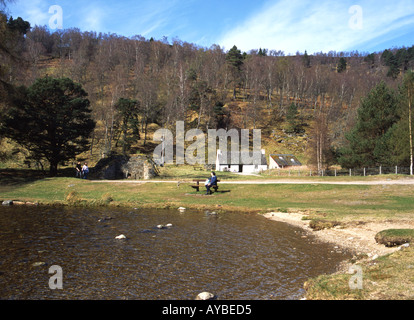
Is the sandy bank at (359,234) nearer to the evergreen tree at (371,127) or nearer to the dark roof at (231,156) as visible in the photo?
the evergreen tree at (371,127)

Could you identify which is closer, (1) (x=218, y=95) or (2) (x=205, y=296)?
(2) (x=205, y=296)

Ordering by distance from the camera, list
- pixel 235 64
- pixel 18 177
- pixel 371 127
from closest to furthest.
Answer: pixel 18 177, pixel 371 127, pixel 235 64

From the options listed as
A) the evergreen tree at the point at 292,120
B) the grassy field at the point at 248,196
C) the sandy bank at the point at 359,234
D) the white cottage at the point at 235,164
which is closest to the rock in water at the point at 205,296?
the sandy bank at the point at 359,234

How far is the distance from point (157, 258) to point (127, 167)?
34.5 metres

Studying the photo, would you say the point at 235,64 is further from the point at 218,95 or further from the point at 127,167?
the point at 127,167

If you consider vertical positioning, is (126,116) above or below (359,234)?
above

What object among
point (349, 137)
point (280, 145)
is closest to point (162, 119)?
point (280, 145)

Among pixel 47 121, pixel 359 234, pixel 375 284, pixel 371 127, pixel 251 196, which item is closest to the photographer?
pixel 375 284

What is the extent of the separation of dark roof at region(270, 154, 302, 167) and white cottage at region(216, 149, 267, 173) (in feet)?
11.3

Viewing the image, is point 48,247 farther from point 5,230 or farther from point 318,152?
point 318,152

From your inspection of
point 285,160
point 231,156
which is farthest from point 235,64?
point 231,156

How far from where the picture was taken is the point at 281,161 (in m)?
76.9

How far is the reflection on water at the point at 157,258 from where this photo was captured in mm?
8367

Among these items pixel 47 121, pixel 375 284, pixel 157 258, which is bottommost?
pixel 157 258
